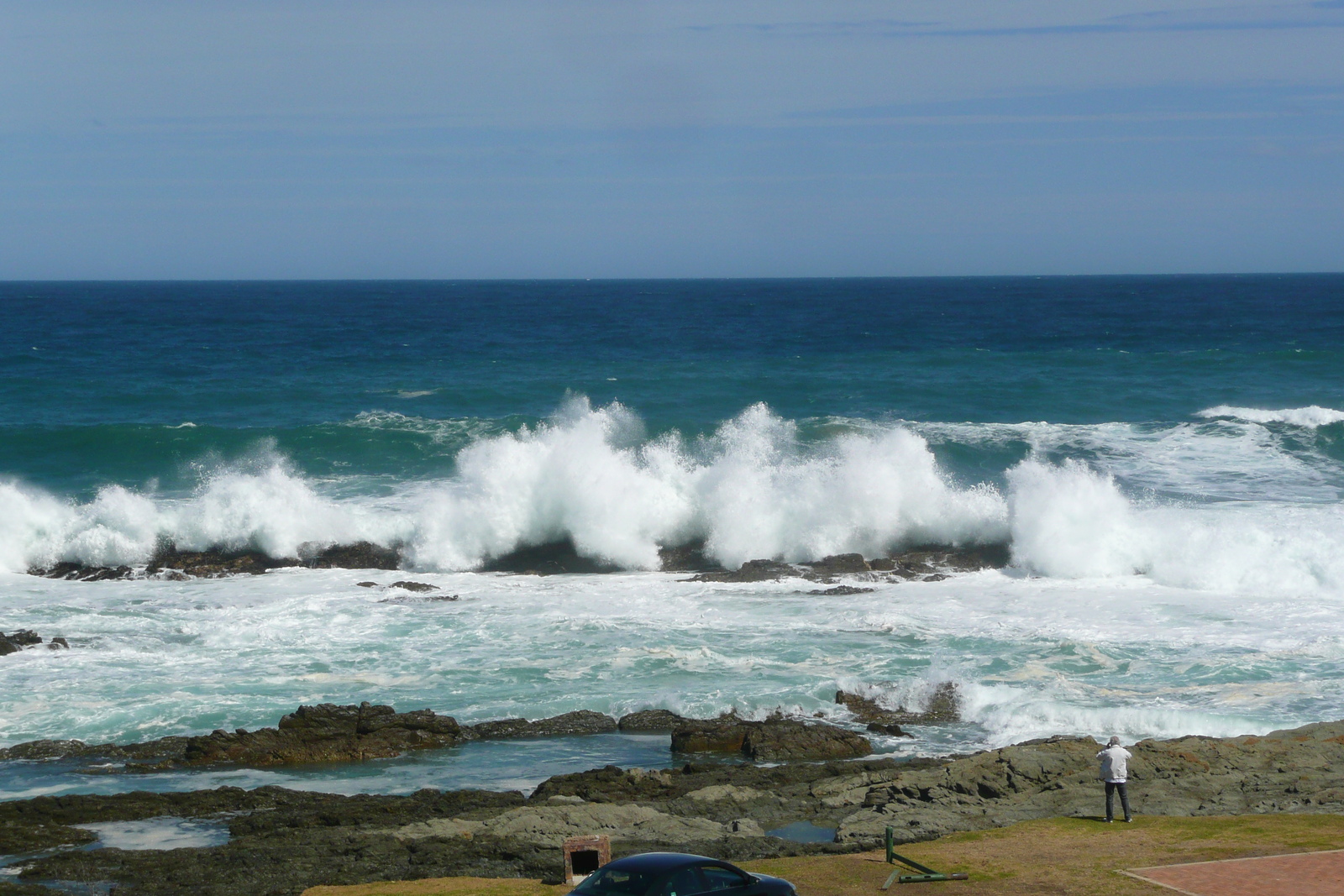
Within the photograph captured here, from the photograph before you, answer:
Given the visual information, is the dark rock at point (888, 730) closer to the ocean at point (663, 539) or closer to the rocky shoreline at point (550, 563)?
the ocean at point (663, 539)

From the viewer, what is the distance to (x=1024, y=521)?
2852 cm

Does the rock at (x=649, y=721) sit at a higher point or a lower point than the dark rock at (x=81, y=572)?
lower

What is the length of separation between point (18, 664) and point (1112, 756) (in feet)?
54.8

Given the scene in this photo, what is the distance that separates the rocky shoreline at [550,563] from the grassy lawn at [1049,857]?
502 inches

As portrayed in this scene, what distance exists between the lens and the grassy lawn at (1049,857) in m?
12.1

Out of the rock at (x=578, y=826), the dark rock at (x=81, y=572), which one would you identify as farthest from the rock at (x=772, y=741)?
the dark rock at (x=81, y=572)

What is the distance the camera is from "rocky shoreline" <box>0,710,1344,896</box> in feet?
42.6

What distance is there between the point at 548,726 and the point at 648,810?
4116 millimetres

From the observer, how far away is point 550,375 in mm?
55250

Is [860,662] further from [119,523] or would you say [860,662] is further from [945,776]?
[119,523]

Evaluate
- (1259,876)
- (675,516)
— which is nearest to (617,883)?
(1259,876)

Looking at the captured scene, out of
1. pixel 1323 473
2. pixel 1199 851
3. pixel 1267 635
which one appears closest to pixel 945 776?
pixel 1199 851

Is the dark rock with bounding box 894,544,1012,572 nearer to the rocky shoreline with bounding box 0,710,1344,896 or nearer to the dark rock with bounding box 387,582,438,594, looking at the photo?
the dark rock with bounding box 387,582,438,594

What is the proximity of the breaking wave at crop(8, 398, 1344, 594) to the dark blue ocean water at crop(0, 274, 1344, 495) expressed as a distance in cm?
519
